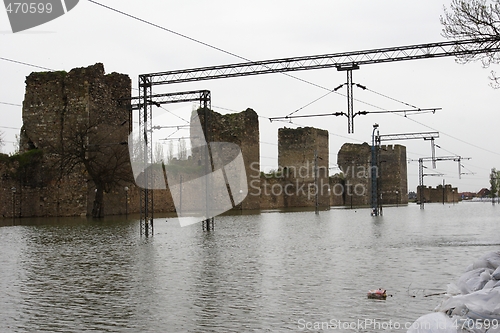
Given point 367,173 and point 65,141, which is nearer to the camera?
point 65,141

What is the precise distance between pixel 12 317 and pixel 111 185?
108 ft

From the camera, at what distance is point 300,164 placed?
69.6 metres

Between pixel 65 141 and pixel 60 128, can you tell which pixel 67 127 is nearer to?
pixel 60 128

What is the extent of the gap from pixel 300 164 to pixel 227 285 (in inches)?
2363

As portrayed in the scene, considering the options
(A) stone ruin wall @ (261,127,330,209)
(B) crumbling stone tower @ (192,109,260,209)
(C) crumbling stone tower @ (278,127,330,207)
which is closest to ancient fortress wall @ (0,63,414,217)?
(B) crumbling stone tower @ (192,109,260,209)

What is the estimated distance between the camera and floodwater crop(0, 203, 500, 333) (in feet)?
23.7

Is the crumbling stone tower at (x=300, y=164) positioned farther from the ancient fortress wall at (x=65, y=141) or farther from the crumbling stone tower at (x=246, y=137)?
the ancient fortress wall at (x=65, y=141)

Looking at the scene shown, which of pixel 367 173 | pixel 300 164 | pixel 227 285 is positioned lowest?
pixel 227 285

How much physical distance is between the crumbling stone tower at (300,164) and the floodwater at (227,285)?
50.9 meters

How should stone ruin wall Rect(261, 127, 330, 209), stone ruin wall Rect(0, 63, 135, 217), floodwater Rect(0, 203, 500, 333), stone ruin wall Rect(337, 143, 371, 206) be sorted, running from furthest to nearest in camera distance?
1. stone ruin wall Rect(337, 143, 371, 206)
2. stone ruin wall Rect(261, 127, 330, 209)
3. stone ruin wall Rect(0, 63, 135, 217)
4. floodwater Rect(0, 203, 500, 333)

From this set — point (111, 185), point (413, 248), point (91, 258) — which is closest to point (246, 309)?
point (91, 258)

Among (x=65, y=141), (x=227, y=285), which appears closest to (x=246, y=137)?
(x=65, y=141)

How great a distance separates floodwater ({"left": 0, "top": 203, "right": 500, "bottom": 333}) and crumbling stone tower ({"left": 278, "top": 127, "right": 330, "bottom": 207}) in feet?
167

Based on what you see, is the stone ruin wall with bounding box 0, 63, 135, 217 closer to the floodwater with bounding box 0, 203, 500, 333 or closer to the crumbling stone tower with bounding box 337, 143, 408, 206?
the floodwater with bounding box 0, 203, 500, 333
